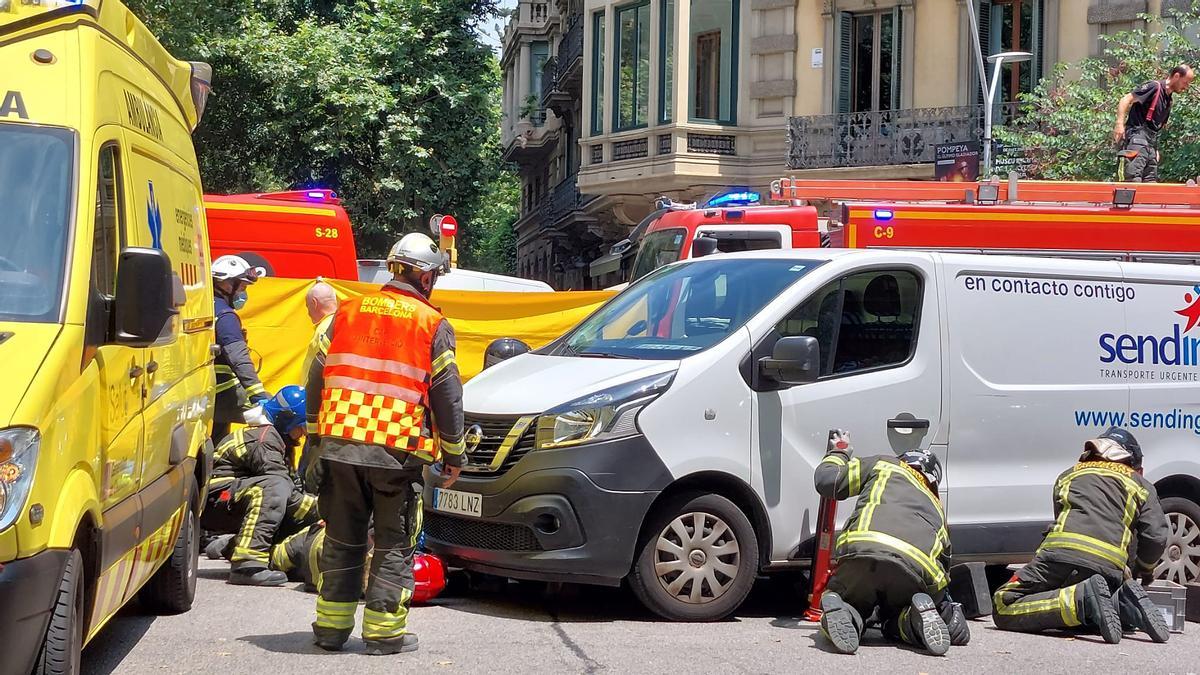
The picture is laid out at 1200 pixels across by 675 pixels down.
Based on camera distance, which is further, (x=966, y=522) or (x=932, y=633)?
(x=966, y=522)

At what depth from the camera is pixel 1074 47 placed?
955 inches

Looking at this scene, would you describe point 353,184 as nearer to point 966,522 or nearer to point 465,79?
point 465,79

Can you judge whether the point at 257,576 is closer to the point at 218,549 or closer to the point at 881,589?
the point at 218,549

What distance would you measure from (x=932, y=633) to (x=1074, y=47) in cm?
1951

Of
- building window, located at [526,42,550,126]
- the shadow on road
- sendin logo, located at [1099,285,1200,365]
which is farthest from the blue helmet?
building window, located at [526,42,550,126]

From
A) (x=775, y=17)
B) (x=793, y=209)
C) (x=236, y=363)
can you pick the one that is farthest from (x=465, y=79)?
(x=236, y=363)

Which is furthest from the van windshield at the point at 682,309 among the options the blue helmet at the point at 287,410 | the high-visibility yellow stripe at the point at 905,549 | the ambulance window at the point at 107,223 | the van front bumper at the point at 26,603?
the van front bumper at the point at 26,603

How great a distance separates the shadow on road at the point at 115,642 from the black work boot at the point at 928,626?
11.4 feet

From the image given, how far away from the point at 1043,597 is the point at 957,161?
14428mm

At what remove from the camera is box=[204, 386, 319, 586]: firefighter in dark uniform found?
327 inches

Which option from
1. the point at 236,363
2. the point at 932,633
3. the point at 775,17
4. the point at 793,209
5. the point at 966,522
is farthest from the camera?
the point at 775,17

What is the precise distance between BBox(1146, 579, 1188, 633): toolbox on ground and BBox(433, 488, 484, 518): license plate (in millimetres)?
3462

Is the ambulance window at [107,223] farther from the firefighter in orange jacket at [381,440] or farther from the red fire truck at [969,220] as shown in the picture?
the red fire truck at [969,220]

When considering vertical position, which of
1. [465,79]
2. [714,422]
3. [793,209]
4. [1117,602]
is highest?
[465,79]
